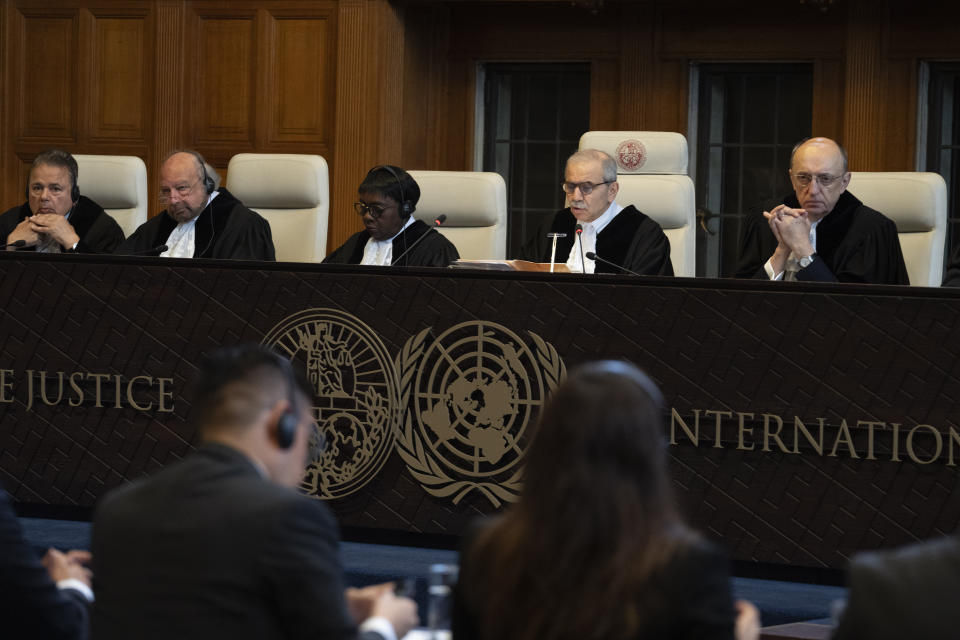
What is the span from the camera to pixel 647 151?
5859 mm

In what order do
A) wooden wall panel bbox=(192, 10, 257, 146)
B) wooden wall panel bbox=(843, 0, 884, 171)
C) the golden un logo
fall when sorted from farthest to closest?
wooden wall panel bbox=(192, 10, 257, 146)
wooden wall panel bbox=(843, 0, 884, 171)
the golden un logo

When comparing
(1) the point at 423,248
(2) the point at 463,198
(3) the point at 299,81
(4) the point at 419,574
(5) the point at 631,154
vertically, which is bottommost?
(4) the point at 419,574

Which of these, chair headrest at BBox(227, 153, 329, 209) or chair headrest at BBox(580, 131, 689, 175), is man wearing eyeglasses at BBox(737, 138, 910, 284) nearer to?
chair headrest at BBox(580, 131, 689, 175)

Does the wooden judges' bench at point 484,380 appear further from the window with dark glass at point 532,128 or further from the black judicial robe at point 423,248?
the window with dark glass at point 532,128

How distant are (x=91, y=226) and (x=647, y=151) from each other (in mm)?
2342

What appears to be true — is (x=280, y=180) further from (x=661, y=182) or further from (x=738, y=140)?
(x=738, y=140)

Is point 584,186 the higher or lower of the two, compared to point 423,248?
higher

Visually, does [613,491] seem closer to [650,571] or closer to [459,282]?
[650,571]

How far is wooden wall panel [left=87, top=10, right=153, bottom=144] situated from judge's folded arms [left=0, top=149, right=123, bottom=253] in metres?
2.12

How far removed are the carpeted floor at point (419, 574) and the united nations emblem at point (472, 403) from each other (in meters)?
Result: 0.20

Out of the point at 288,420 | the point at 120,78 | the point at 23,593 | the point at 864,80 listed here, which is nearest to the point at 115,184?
the point at 120,78

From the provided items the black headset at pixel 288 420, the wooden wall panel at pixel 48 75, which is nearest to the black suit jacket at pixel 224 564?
the black headset at pixel 288 420

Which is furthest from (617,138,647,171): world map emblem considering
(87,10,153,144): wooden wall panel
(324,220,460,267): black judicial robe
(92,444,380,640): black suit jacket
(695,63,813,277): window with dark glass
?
(92,444,380,640): black suit jacket

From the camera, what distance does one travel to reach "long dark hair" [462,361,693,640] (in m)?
1.48
